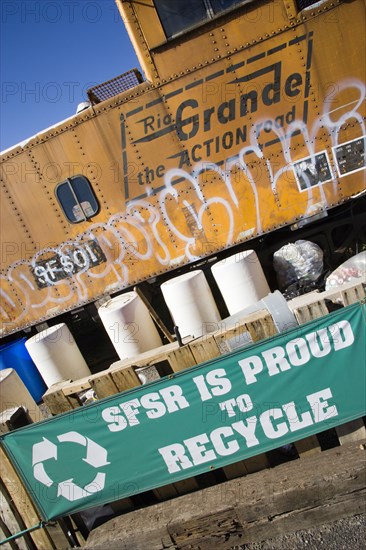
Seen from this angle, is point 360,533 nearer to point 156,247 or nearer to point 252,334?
point 252,334

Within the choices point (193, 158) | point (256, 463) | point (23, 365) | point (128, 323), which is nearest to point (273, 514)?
point (256, 463)

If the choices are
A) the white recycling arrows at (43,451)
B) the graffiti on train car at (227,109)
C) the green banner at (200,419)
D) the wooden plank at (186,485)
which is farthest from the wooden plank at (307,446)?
the graffiti on train car at (227,109)

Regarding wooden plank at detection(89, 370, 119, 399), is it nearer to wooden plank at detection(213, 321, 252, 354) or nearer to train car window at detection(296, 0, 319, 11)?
wooden plank at detection(213, 321, 252, 354)

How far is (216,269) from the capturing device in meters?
5.21

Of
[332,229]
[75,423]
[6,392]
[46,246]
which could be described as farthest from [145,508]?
[332,229]

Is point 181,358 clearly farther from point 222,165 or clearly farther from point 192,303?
point 222,165

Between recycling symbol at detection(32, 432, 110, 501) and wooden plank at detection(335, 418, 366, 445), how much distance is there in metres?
1.82

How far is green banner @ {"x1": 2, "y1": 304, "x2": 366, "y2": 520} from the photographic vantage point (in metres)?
2.58

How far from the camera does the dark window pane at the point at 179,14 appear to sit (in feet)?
15.8

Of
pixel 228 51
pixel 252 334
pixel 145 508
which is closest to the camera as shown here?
pixel 252 334

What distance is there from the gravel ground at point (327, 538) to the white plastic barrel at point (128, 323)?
2.98 m

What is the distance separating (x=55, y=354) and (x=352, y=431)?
4096 mm

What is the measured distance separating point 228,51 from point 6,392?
494cm

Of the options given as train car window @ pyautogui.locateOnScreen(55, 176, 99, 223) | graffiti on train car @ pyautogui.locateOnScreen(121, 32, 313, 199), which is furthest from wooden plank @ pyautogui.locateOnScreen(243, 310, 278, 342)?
train car window @ pyautogui.locateOnScreen(55, 176, 99, 223)
